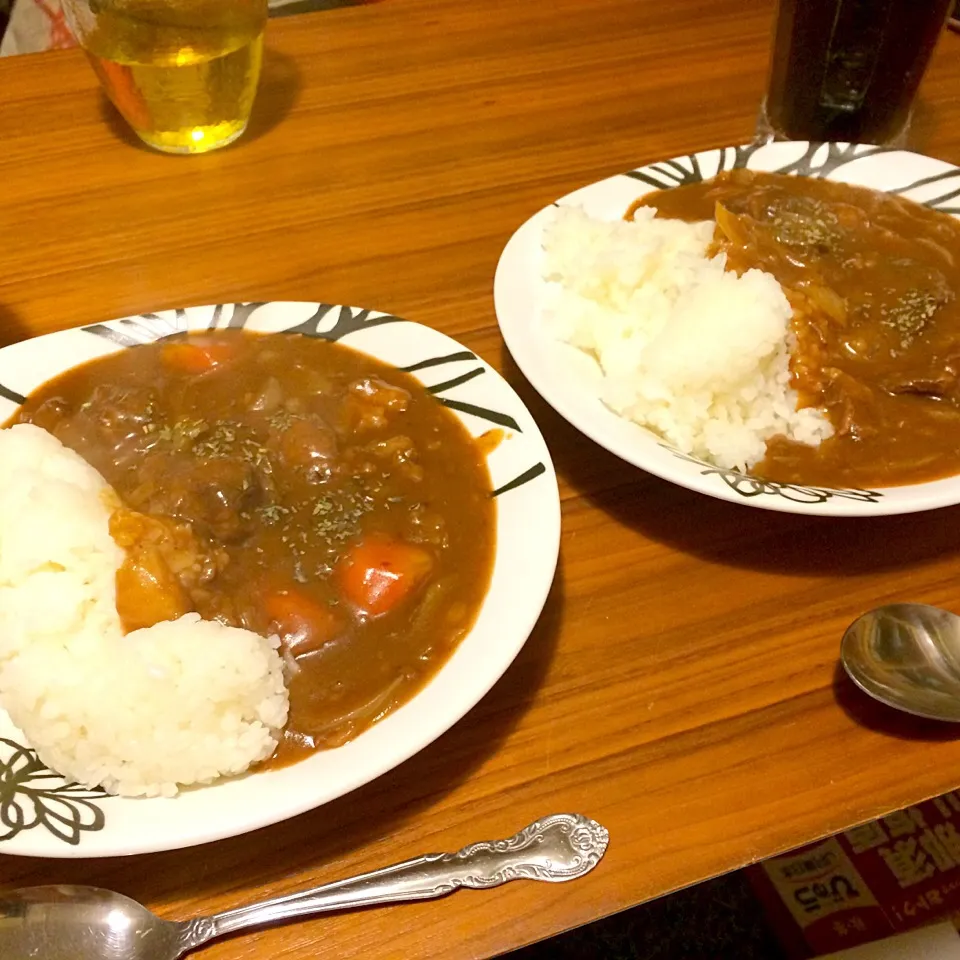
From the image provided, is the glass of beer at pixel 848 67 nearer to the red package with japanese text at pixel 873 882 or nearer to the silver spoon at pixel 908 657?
the silver spoon at pixel 908 657

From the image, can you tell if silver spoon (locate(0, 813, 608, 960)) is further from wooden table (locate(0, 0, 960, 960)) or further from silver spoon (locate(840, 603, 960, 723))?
silver spoon (locate(840, 603, 960, 723))

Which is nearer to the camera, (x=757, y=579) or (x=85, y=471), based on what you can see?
(x=85, y=471)

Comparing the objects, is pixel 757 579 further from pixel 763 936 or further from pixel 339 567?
pixel 763 936

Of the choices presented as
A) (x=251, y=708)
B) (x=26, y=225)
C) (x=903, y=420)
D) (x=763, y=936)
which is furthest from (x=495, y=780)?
(x=26, y=225)

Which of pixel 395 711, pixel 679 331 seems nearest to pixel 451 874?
pixel 395 711

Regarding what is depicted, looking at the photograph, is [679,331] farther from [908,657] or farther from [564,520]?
[908,657]

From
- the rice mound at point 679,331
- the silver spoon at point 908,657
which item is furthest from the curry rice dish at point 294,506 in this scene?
the silver spoon at point 908,657
